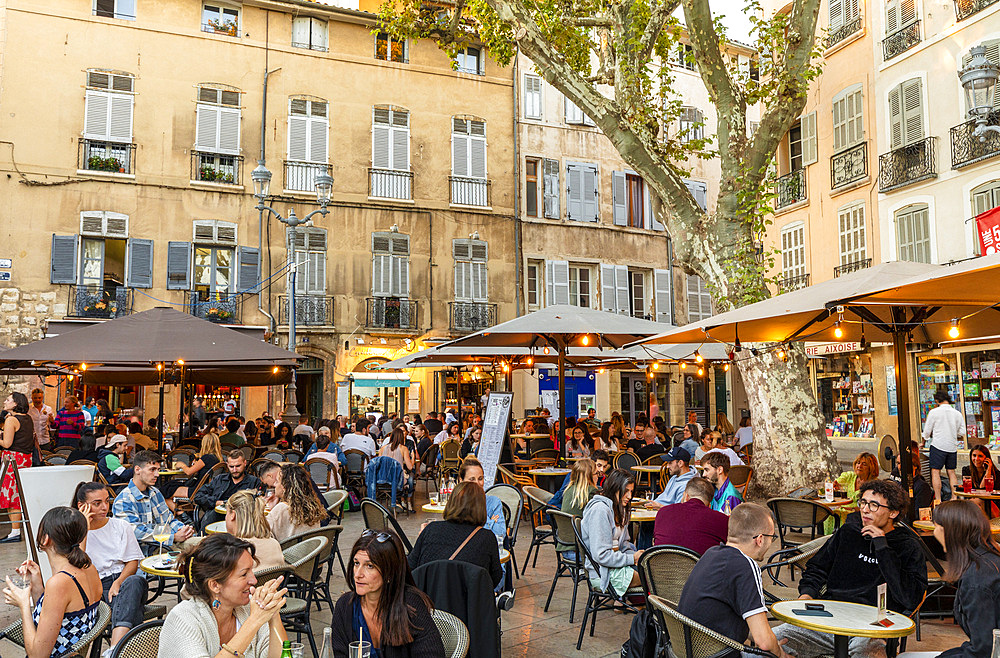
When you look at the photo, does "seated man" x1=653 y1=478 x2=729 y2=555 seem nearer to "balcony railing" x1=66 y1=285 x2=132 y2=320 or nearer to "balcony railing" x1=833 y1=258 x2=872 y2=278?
"balcony railing" x1=833 y1=258 x2=872 y2=278

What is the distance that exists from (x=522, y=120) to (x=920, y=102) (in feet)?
33.8

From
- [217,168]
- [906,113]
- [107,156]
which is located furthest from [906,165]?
[107,156]

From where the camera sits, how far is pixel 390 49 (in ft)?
71.1

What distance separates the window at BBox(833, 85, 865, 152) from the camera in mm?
18691

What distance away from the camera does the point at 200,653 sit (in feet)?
9.58

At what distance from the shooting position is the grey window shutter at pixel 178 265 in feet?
62.4

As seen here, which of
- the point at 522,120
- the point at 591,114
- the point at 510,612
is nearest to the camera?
the point at 510,612

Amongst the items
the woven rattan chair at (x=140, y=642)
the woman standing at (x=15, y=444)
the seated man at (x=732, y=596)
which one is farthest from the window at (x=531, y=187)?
the woven rattan chair at (x=140, y=642)

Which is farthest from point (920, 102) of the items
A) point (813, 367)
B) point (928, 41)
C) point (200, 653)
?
point (200, 653)

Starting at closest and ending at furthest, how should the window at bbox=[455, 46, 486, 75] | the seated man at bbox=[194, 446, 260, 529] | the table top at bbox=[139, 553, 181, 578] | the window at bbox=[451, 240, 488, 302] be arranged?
the table top at bbox=[139, 553, 181, 578]
the seated man at bbox=[194, 446, 260, 529]
the window at bbox=[451, 240, 488, 302]
the window at bbox=[455, 46, 486, 75]

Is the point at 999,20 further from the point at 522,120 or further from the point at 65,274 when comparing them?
the point at 65,274

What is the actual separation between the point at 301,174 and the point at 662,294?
37.4 ft

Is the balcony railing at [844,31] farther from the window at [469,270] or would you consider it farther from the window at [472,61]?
the window at [469,270]

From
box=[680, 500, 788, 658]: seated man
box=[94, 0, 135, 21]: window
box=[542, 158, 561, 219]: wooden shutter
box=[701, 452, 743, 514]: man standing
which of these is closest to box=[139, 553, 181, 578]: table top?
box=[680, 500, 788, 658]: seated man
